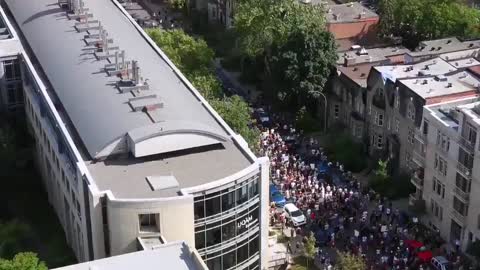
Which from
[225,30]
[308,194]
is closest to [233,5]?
[225,30]

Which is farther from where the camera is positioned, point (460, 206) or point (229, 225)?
point (460, 206)

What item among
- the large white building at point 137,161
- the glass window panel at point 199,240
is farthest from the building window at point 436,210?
the glass window panel at point 199,240

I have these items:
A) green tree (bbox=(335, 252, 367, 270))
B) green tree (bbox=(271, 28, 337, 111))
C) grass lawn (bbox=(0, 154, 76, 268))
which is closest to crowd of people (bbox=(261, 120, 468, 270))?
green tree (bbox=(335, 252, 367, 270))

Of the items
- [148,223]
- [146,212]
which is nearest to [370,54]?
[148,223]

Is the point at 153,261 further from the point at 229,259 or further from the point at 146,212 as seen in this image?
the point at 229,259

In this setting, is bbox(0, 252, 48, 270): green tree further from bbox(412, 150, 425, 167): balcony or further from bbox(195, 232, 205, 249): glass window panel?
bbox(412, 150, 425, 167): balcony

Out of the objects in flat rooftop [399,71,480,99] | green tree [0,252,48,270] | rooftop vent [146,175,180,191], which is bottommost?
green tree [0,252,48,270]

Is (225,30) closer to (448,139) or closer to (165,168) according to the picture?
(448,139)
